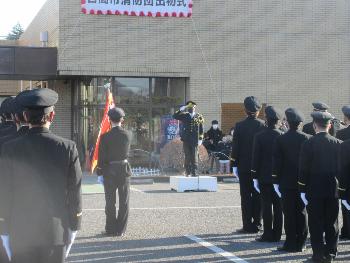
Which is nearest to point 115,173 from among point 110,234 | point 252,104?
point 110,234

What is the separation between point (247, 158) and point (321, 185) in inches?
96.4

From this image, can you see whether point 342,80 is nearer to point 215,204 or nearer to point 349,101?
point 349,101

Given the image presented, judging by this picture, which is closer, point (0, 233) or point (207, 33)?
point (0, 233)

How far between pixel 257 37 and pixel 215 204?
37.7ft

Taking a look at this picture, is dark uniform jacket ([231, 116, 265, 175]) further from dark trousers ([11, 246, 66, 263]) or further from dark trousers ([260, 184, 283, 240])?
dark trousers ([11, 246, 66, 263])

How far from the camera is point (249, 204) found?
9914 mm

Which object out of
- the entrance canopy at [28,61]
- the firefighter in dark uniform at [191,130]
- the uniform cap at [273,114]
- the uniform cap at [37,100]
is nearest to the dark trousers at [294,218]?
the uniform cap at [273,114]

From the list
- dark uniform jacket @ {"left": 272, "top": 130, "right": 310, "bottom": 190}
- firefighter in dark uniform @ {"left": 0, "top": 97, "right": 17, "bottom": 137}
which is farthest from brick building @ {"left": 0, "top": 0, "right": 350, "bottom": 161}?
dark uniform jacket @ {"left": 272, "top": 130, "right": 310, "bottom": 190}

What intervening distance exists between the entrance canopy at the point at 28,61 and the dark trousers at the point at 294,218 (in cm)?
1472

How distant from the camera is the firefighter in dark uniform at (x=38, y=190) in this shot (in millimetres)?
4699

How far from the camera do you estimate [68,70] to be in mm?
21516

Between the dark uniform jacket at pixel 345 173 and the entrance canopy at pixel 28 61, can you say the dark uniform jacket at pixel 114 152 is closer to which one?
the dark uniform jacket at pixel 345 173

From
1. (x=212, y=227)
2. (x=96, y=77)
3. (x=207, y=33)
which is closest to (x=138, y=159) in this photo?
(x=96, y=77)

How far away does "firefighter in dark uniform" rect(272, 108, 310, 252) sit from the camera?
27.8 feet
